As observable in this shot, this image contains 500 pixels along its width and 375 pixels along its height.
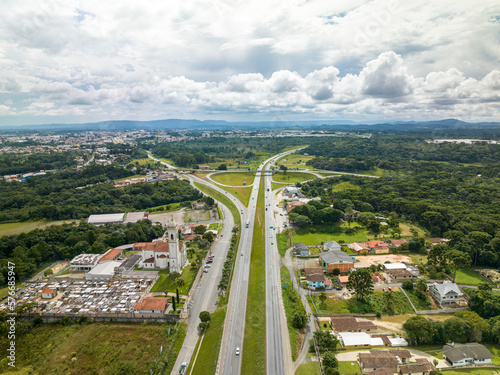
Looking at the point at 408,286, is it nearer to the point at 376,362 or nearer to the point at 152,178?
the point at 376,362

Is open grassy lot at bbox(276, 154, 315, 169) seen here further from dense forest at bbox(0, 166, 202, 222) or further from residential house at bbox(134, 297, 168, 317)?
residential house at bbox(134, 297, 168, 317)

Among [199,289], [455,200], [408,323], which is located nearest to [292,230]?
[199,289]

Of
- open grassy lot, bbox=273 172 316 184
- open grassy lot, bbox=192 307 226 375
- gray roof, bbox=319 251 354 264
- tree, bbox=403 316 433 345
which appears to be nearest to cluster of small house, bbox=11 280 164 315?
open grassy lot, bbox=192 307 226 375

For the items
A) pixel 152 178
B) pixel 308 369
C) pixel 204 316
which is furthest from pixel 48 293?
pixel 152 178

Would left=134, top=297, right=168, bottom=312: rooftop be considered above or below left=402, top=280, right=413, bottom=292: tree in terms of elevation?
above

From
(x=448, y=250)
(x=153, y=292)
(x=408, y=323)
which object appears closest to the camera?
(x=408, y=323)

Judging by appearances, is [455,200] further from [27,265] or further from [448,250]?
[27,265]

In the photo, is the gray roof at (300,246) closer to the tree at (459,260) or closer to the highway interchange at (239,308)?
the highway interchange at (239,308)
